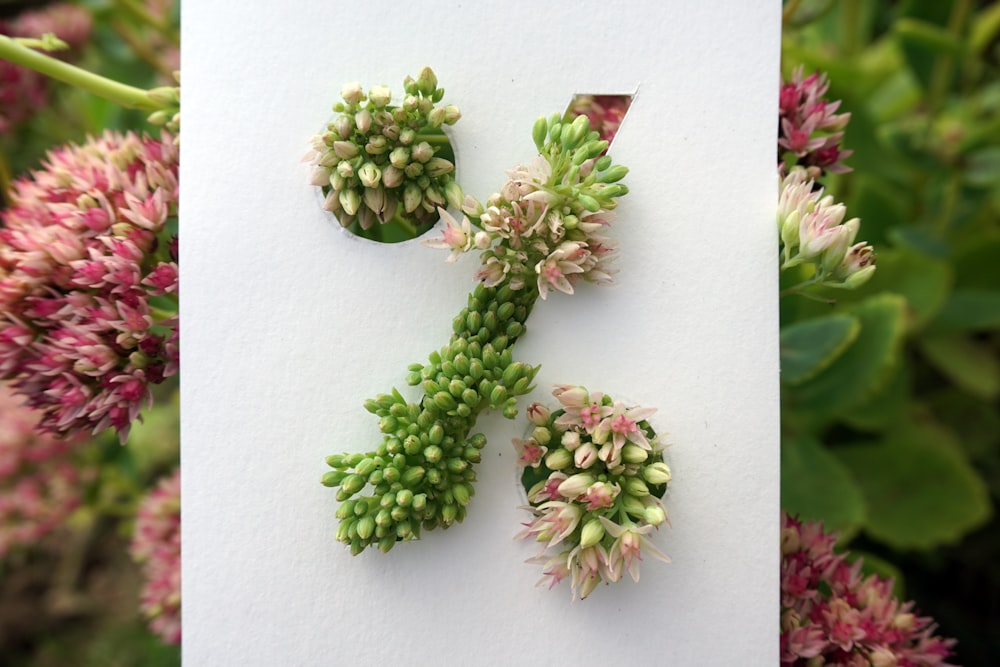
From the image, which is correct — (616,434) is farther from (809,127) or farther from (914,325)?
(914,325)

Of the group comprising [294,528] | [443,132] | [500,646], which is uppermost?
[443,132]

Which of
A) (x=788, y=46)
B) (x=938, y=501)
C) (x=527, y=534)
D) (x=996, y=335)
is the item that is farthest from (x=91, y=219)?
(x=996, y=335)

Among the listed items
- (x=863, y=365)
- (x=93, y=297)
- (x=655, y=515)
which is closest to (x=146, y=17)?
(x=93, y=297)

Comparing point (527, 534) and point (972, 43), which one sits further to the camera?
point (972, 43)

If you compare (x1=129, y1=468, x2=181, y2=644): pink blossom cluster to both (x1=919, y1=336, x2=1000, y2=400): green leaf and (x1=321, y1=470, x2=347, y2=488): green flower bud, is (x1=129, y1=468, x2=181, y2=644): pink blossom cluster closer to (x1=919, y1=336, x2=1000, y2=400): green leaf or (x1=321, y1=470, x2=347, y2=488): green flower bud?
(x1=321, y1=470, x2=347, y2=488): green flower bud

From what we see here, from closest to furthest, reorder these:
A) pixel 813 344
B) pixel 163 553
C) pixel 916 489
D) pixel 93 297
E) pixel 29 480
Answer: pixel 93 297
pixel 813 344
pixel 163 553
pixel 29 480
pixel 916 489

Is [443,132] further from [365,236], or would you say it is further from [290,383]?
[290,383]

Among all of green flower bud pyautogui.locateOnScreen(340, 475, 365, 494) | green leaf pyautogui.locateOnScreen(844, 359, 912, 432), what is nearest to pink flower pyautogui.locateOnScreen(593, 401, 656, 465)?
green flower bud pyautogui.locateOnScreen(340, 475, 365, 494)
